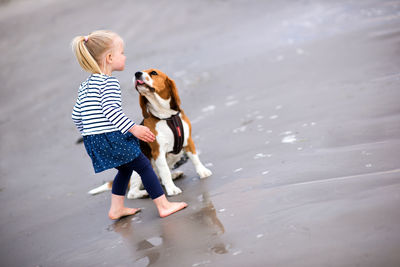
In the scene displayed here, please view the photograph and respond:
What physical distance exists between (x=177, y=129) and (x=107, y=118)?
32.5 inches

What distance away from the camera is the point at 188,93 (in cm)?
752

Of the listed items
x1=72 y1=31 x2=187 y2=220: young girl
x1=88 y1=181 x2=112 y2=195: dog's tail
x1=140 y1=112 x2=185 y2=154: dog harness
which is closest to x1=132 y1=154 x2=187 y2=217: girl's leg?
x1=72 y1=31 x2=187 y2=220: young girl

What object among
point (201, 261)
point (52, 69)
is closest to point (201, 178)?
point (201, 261)

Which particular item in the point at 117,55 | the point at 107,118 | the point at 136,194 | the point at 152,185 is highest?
the point at 117,55

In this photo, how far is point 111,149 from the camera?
325 cm

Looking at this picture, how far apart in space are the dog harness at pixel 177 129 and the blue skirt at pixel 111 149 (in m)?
0.55

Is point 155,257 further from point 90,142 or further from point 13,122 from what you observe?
point 13,122

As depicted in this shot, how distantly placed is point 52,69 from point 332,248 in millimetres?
9331

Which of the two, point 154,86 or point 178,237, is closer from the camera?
point 178,237

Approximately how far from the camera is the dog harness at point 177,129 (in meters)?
3.81

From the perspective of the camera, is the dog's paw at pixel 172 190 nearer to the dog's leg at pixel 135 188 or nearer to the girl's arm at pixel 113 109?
the dog's leg at pixel 135 188

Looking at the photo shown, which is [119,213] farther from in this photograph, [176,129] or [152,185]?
[176,129]

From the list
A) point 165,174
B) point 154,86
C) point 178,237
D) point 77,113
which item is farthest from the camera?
point 165,174

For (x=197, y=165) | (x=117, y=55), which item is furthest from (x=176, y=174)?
(x=117, y=55)
